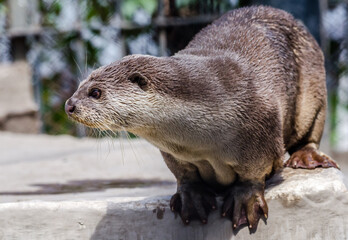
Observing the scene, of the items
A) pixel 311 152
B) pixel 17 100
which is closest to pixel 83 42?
pixel 17 100

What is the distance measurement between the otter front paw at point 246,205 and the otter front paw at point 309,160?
49cm

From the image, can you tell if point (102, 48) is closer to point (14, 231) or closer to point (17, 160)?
point (17, 160)

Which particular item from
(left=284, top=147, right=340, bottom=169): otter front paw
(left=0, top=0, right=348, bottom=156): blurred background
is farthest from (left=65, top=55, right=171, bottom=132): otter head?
(left=0, top=0, right=348, bottom=156): blurred background

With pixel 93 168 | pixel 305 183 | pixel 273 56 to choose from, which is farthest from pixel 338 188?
pixel 93 168

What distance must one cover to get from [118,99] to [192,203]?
0.59 m

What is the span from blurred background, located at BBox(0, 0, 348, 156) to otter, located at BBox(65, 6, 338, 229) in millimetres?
2520

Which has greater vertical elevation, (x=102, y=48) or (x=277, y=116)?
(x=277, y=116)

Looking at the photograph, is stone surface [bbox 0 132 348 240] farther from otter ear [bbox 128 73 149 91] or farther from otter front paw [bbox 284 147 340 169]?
otter ear [bbox 128 73 149 91]

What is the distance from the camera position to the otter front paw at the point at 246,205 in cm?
241

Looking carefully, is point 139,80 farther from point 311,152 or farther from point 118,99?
point 311,152

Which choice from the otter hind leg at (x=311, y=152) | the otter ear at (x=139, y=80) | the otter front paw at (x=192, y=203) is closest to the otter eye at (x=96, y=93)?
the otter ear at (x=139, y=80)

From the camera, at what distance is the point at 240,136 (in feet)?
7.52

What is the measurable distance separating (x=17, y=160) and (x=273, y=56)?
2.56 meters

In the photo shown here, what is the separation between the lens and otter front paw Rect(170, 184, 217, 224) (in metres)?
2.48
